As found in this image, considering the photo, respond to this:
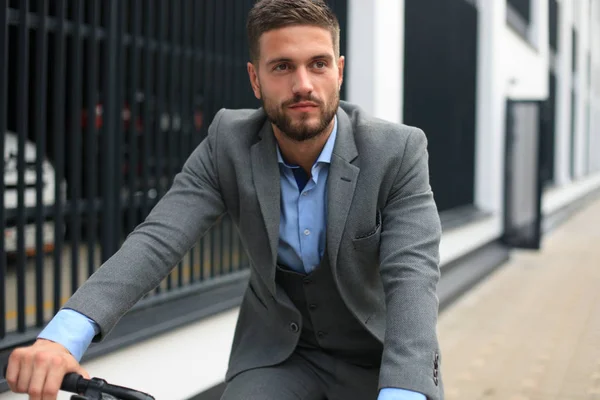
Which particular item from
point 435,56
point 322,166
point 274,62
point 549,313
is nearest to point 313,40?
point 274,62

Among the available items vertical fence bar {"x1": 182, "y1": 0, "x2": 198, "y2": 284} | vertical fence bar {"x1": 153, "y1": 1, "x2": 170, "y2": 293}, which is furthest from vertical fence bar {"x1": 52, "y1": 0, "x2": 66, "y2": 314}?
vertical fence bar {"x1": 182, "y1": 0, "x2": 198, "y2": 284}

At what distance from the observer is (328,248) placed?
7.23 ft

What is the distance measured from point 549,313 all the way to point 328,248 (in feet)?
18.3

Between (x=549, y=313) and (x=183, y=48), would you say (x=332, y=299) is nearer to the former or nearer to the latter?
(x=183, y=48)

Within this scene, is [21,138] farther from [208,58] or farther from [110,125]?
[208,58]

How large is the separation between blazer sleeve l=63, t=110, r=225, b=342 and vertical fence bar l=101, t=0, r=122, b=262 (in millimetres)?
1343

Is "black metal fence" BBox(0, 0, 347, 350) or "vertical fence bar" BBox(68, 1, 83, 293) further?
"vertical fence bar" BBox(68, 1, 83, 293)

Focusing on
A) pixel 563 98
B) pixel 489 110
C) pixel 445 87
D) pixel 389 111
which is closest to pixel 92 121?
pixel 389 111

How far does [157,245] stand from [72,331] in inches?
14.6

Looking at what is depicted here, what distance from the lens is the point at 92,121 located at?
356 centimetres

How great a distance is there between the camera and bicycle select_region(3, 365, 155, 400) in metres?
1.46

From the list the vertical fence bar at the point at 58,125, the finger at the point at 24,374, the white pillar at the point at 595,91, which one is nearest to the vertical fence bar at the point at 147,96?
the vertical fence bar at the point at 58,125

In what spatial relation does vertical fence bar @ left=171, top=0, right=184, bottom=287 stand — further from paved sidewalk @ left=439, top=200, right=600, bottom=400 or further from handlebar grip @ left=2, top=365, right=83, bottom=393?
handlebar grip @ left=2, top=365, right=83, bottom=393

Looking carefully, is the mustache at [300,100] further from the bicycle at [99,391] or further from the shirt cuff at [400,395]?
the bicycle at [99,391]
